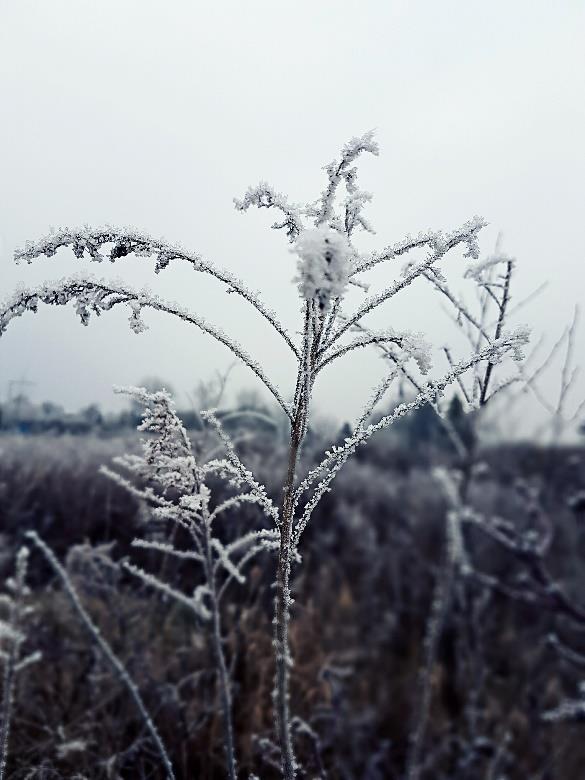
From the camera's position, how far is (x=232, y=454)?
4.27 ft

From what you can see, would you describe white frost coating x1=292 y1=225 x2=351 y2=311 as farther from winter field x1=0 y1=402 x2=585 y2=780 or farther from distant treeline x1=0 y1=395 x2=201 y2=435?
distant treeline x1=0 y1=395 x2=201 y2=435

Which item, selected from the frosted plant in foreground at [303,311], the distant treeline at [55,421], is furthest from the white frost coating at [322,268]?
the distant treeline at [55,421]

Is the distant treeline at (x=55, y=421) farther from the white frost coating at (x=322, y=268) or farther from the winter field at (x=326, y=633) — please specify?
the white frost coating at (x=322, y=268)

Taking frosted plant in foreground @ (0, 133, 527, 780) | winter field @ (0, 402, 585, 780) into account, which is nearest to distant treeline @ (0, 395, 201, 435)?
winter field @ (0, 402, 585, 780)

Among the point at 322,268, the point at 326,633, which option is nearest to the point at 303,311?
the point at 322,268

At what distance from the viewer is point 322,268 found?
862 millimetres

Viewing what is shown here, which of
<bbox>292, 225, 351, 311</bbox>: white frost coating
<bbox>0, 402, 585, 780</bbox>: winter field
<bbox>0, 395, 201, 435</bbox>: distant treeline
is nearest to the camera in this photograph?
<bbox>292, 225, 351, 311</bbox>: white frost coating

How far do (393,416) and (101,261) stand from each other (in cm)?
69

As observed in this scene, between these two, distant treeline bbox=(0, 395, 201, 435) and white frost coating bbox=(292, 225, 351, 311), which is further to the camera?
distant treeline bbox=(0, 395, 201, 435)

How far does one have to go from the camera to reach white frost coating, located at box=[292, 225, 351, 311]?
85 cm

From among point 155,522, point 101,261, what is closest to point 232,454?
point 101,261

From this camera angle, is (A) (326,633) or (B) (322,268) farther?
(A) (326,633)

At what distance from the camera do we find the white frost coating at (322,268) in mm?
854

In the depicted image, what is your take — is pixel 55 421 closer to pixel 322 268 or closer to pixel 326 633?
pixel 326 633
